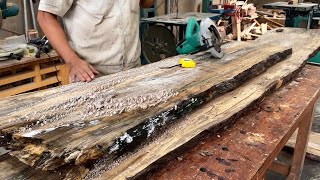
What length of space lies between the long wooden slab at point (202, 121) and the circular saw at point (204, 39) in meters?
0.32

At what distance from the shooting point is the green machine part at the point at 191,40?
6.23 feet

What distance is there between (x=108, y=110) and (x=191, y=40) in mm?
977

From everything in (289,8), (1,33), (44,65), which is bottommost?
(44,65)

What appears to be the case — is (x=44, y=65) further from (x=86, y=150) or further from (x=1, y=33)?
(x=86, y=150)

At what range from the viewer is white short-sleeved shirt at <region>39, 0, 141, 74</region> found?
1.68m

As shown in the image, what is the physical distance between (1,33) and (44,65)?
717 mm

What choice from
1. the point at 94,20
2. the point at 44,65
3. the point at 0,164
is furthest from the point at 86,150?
the point at 44,65

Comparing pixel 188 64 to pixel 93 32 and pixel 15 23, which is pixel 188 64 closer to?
pixel 93 32

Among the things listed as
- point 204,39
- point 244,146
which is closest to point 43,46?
point 204,39

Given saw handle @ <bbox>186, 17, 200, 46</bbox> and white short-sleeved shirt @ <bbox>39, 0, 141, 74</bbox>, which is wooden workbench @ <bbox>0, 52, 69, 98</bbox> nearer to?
white short-sleeved shirt @ <bbox>39, 0, 141, 74</bbox>

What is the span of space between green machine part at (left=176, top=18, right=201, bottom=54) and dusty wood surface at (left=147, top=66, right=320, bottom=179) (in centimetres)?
59

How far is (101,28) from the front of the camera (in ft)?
5.73

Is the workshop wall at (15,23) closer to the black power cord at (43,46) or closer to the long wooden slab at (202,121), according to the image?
the black power cord at (43,46)

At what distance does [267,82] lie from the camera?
1562 millimetres
